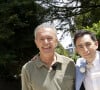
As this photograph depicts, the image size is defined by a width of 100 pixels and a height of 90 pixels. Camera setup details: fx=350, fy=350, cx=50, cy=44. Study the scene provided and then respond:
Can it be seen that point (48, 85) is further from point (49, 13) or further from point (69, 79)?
point (49, 13)

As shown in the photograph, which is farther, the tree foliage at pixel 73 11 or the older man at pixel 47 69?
the tree foliage at pixel 73 11

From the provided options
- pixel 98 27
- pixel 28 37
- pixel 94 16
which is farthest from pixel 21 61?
pixel 98 27

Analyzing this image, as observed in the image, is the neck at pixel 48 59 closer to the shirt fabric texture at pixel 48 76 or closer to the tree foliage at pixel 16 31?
the shirt fabric texture at pixel 48 76

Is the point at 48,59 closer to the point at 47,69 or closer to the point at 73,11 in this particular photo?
the point at 47,69

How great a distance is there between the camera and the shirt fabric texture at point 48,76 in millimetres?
3033

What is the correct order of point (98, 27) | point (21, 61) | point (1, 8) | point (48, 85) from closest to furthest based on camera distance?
1. point (48, 85)
2. point (98, 27)
3. point (1, 8)
4. point (21, 61)

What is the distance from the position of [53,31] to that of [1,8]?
7.32 meters

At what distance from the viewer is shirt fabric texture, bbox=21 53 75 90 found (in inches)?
119

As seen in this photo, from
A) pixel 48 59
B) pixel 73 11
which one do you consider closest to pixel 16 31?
pixel 73 11

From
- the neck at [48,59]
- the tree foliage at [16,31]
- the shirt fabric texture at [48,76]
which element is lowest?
the tree foliage at [16,31]

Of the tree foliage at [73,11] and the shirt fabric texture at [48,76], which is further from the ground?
the shirt fabric texture at [48,76]

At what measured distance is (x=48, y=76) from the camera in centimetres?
305

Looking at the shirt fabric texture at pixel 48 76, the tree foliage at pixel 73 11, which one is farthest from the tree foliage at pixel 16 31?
the shirt fabric texture at pixel 48 76

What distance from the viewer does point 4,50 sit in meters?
10.8
